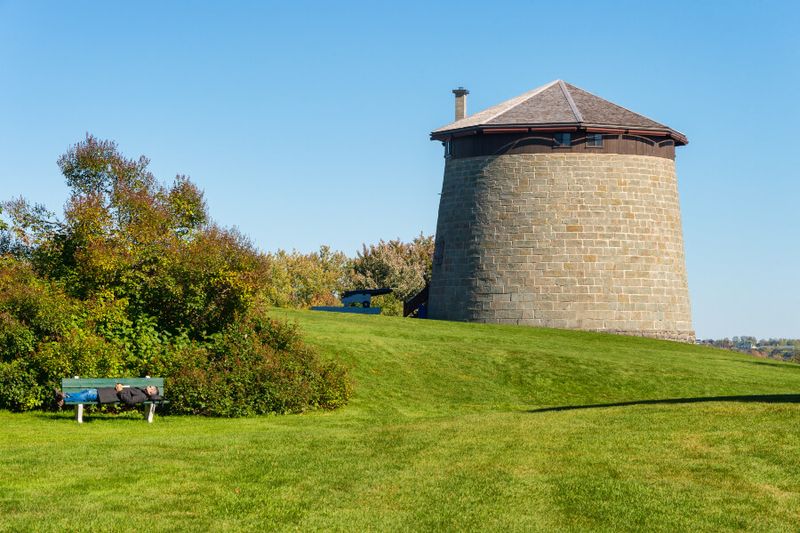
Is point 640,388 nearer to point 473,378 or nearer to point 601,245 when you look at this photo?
point 473,378

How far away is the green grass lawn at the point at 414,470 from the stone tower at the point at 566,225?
80.2ft

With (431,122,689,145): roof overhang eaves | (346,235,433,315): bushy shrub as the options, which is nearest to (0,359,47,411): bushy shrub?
(431,122,689,145): roof overhang eaves

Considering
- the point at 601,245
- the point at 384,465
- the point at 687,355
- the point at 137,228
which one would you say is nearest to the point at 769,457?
the point at 384,465

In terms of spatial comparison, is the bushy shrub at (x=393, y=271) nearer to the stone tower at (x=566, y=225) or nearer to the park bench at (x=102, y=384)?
the stone tower at (x=566, y=225)

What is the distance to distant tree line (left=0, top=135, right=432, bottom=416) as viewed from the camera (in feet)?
85.4

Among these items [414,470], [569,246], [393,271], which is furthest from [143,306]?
[393,271]

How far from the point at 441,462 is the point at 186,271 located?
1334cm

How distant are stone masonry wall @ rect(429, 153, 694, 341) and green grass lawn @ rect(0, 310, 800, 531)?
79.8 feet

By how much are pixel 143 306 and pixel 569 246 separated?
2772 centimetres

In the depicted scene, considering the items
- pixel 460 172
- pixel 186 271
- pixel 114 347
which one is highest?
pixel 460 172

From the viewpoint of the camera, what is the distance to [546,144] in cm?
5344

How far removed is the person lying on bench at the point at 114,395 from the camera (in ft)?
76.7

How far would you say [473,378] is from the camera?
1308 inches

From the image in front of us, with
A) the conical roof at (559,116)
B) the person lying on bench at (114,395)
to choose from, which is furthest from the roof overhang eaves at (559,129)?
the person lying on bench at (114,395)
